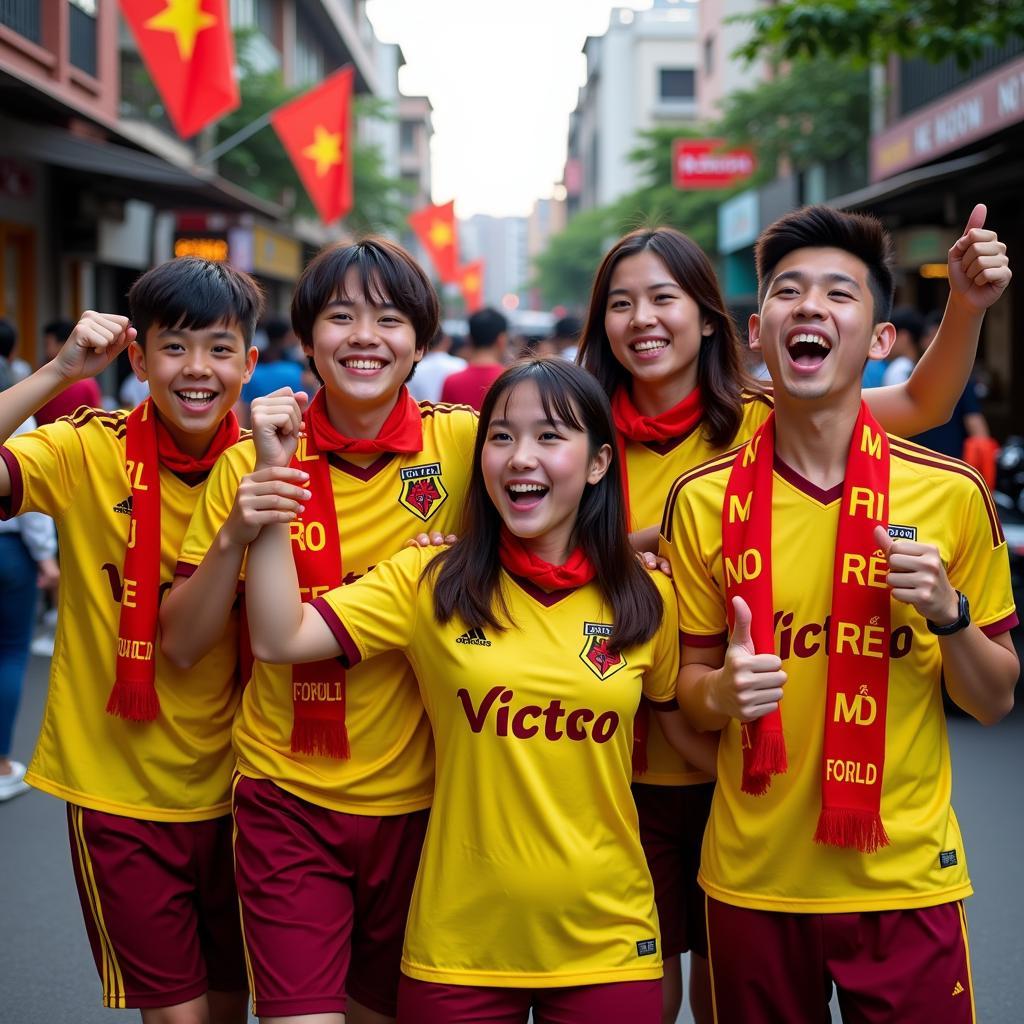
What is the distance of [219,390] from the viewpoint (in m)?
3.32

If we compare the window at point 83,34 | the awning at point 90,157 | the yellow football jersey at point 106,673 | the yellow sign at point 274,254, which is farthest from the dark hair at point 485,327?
the yellow sign at point 274,254

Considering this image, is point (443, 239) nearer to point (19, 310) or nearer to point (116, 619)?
point (19, 310)

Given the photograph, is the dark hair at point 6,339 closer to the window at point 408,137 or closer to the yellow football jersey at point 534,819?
the yellow football jersey at point 534,819

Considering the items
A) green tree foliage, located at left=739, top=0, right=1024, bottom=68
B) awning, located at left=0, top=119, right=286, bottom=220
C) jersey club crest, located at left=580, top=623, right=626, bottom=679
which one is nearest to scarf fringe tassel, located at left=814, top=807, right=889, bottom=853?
jersey club crest, located at left=580, top=623, right=626, bottom=679

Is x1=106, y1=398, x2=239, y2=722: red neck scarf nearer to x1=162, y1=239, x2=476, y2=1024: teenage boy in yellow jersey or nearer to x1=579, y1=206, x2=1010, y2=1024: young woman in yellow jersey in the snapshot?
x1=162, y1=239, x2=476, y2=1024: teenage boy in yellow jersey

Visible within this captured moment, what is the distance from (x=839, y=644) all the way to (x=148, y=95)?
22661 millimetres

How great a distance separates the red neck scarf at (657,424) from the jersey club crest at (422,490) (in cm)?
48

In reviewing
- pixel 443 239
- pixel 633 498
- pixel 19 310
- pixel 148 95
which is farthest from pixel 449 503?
pixel 443 239

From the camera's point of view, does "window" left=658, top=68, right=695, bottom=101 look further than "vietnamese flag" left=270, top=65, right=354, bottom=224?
Yes

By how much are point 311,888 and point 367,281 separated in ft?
4.43

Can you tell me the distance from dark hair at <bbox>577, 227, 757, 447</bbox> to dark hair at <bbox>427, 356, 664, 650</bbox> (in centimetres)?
55

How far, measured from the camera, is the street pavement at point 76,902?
460cm

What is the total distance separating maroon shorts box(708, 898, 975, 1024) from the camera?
8.89ft

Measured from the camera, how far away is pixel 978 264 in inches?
116
